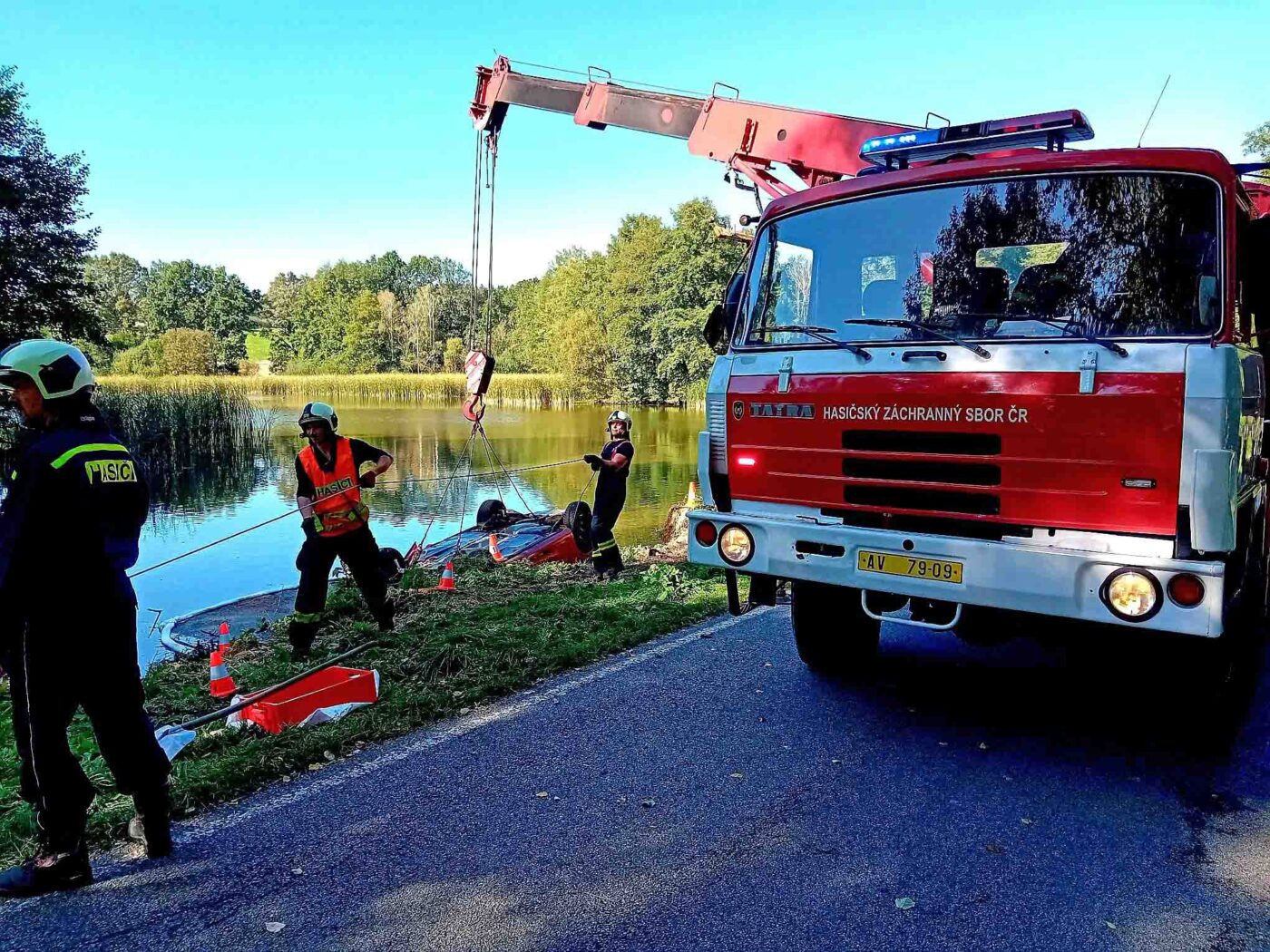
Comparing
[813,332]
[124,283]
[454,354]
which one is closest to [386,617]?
[813,332]

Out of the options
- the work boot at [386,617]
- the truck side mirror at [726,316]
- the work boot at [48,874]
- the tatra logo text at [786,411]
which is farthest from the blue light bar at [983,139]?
the work boot at [48,874]

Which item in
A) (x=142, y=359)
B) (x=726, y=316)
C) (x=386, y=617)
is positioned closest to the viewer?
(x=726, y=316)

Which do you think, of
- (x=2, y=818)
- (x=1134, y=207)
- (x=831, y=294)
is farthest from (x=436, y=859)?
(x=1134, y=207)

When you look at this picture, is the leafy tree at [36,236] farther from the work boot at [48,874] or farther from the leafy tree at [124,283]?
the leafy tree at [124,283]

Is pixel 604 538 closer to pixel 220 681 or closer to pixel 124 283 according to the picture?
pixel 220 681

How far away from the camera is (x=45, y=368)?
314cm

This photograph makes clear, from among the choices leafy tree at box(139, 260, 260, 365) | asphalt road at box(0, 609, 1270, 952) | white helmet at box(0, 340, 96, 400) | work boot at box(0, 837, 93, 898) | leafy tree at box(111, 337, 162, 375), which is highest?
leafy tree at box(139, 260, 260, 365)

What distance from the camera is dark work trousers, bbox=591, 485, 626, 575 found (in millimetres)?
10016

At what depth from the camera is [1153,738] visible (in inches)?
179

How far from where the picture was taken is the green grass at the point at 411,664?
3.90 m

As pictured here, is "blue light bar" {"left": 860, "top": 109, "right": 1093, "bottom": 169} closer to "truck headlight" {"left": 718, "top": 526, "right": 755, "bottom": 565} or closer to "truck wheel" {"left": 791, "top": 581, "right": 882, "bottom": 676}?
"truck headlight" {"left": 718, "top": 526, "right": 755, "bottom": 565}

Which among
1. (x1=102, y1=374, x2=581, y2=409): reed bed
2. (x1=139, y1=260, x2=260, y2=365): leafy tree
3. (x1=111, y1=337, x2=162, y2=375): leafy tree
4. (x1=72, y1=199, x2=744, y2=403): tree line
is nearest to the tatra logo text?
(x1=72, y1=199, x2=744, y2=403): tree line

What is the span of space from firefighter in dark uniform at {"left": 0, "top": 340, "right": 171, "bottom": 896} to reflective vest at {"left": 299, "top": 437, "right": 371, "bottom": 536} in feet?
10.7

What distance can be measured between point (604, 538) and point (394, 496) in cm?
1198
